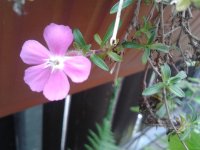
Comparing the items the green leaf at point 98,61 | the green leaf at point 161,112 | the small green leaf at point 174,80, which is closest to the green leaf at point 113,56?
the green leaf at point 98,61

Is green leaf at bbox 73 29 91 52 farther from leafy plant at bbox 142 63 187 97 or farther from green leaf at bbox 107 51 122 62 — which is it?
leafy plant at bbox 142 63 187 97

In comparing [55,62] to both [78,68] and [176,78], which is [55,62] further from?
[176,78]

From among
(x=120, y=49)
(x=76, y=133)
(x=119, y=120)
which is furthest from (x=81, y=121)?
(x=120, y=49)

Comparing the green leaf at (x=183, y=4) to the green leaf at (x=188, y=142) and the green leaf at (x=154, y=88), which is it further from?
the green leaf at (x=188, y=142)

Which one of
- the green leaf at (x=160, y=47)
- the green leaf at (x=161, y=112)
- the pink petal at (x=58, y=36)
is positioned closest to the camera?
the pink petal at (x=58, y=36)

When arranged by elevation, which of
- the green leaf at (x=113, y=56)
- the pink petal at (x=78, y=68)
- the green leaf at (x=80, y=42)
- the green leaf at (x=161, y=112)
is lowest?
the pink petal at (x=78, y=68)

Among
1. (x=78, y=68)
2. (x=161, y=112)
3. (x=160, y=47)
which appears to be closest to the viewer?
(x=78, y=68)

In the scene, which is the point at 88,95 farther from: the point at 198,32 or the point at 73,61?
the point at 73,61

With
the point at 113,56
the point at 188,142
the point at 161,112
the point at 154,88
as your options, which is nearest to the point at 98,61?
the point at 113,56
